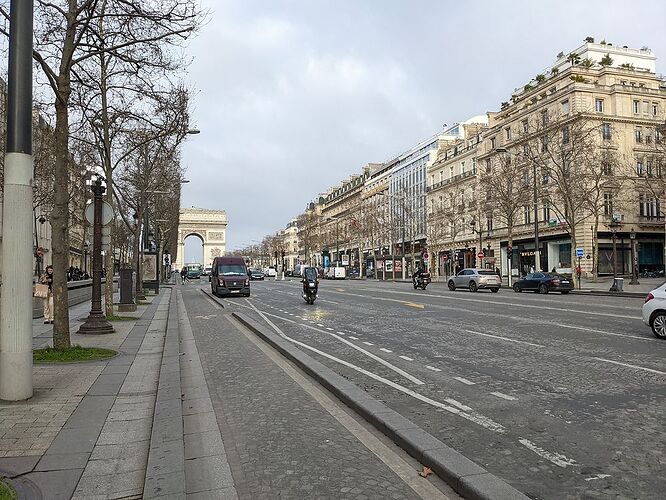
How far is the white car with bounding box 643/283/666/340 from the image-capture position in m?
11.8

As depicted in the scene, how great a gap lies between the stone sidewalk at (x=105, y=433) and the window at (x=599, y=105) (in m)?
50.4

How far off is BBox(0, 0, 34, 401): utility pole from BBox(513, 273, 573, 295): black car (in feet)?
106

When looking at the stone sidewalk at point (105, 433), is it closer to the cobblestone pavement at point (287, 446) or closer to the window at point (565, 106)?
the cobblestone pavement at point (287, 446)

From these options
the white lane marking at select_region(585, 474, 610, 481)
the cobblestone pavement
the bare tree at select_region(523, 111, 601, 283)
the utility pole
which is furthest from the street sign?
the bare tree at select_region(523, 111, 601, 283)

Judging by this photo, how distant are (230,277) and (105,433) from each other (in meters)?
27.2

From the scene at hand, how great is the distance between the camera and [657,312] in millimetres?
11977

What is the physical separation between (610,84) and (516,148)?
10016 millimetres

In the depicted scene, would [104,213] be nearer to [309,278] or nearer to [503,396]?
[503,396]

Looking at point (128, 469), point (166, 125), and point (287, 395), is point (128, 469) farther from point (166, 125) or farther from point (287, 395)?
point (166, 125)

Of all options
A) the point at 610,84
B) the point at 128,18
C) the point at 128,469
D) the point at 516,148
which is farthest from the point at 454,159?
the point at 128,469

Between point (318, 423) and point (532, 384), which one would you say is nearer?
point (318, 423)

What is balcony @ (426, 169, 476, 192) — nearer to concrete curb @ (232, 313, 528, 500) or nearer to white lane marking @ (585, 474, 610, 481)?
concrete curb @ (232, 313, 528, 500)

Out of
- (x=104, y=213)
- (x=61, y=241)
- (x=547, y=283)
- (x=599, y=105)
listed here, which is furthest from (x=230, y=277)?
(x=599, y=105)

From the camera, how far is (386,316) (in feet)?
59.5
